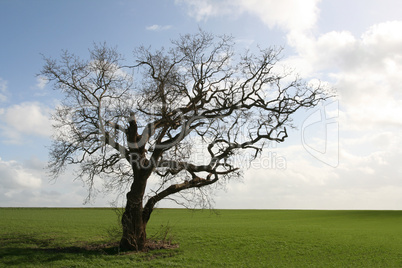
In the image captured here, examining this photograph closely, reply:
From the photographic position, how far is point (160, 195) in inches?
716

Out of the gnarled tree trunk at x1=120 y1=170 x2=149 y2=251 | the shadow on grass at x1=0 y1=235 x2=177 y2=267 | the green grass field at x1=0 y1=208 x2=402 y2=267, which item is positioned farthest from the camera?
the gnarled tree trunk at x1=120 y1=170 x2=149 y2=251

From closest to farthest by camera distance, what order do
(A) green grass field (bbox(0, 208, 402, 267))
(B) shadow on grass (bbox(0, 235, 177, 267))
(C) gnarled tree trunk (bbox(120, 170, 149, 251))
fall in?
(A) green grass field (bbox(0, 208, 402, 267)), (B) shadow on grass (bbox(0, 235, 177, 267)), (C) gnarled tree trunk (bbox(120, 170, 149, 251))

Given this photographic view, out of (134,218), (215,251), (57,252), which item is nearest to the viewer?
(134,218)

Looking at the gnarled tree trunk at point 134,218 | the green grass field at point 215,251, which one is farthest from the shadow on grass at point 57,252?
the gnarled tree trunk at point 134,218

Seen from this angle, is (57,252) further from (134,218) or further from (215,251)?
(215,251)

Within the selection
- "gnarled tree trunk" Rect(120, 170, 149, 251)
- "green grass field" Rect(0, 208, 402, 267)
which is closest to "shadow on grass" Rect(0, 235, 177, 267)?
"green grass field" Rect(0, 208, 402, 267)

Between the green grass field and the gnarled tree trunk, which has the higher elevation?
the gnarled tree trunk

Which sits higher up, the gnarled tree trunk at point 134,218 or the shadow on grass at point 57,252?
the gnarled tree trunk at point 134,218

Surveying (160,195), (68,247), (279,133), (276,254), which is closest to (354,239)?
(276,254)

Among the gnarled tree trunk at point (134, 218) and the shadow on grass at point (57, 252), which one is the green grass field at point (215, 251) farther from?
the gnarled tree trunk at point (134, 218)

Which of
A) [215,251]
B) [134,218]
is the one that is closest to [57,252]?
[134,218]

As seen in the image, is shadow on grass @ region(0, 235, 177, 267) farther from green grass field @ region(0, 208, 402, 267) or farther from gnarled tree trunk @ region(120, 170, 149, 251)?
gnarled tree trunk @ region(120, 170, 149, 251)

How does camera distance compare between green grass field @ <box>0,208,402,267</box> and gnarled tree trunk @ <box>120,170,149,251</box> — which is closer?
green grass field @ <box>0,208,402,267</box>

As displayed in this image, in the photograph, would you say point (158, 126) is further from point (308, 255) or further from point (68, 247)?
point (308, 255)
